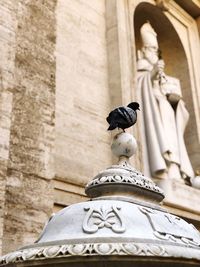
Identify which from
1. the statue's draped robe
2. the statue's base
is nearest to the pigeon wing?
the statue's base

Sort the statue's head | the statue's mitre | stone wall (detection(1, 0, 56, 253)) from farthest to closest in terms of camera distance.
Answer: the statue's mitre → the statue's head → stone wall (detection(1, 0, 56, 253))

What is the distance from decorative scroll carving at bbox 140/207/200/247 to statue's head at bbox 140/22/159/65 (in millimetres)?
6763

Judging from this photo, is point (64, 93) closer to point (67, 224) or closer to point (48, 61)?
point (48, 61)

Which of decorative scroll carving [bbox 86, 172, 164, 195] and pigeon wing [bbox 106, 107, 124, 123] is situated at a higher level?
pigeon wing [bbox 106, 107, 124, 123]

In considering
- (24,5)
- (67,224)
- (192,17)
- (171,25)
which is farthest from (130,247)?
(192,17)

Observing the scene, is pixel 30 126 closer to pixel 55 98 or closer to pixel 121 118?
pixel 55 98

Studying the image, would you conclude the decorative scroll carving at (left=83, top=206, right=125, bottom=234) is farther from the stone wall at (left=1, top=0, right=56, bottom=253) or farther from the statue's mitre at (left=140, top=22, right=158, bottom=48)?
the statue's mitre at (left=140, top=22, right=158, bottom=48)

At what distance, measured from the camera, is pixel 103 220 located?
131cm

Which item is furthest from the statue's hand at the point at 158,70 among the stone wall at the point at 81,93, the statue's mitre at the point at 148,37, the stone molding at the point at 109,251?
the stone molding at the point at 109,251

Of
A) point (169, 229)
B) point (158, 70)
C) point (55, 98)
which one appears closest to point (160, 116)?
point (158, 70)

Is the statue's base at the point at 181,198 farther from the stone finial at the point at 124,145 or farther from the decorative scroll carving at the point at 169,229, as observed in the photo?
the decorative scroll carving at the point at 169,229

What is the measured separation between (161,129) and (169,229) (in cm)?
590

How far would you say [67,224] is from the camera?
134 cm

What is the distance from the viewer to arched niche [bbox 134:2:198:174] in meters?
8.74
